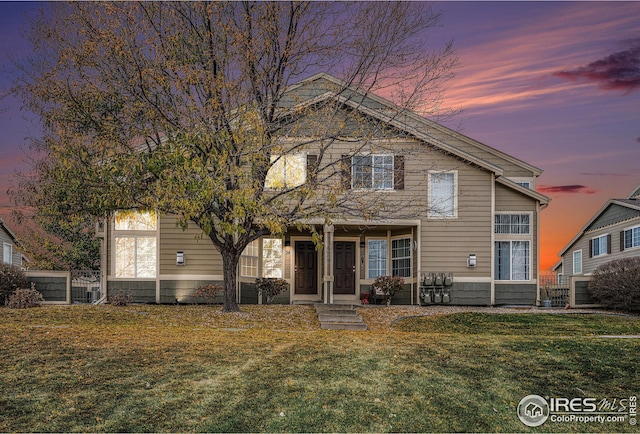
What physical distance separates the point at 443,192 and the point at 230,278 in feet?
27.6

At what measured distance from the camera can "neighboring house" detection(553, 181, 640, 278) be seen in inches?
1149

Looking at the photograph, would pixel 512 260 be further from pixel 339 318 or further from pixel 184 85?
pixel 184 85

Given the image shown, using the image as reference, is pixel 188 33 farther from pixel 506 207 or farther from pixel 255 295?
pixel 506 207

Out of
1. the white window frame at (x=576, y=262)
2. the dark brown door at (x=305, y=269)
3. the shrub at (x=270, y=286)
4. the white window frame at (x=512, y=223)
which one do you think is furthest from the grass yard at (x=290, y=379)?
the white window frame at (x=576, y=262)

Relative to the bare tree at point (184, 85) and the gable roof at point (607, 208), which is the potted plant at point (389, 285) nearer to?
the bare tree at point (184, 85)

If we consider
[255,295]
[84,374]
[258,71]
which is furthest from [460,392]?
[255,295]

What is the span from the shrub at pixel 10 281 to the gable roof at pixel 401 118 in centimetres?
1049

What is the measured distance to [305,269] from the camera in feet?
73.8

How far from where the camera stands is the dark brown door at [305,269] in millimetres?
22422

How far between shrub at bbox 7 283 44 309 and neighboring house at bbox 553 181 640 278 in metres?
22.1

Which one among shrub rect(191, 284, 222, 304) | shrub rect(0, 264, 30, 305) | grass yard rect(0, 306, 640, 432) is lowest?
grass yard rect(0, 306, 640, 432)

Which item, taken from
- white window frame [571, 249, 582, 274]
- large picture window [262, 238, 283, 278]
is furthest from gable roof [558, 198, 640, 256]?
large picture window [262, 238, 283, 278]

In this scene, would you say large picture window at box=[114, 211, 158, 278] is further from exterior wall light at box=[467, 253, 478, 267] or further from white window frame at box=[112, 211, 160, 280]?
exterior wall light at box=[467, 253, 478, 267]

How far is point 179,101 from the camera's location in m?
15.9
